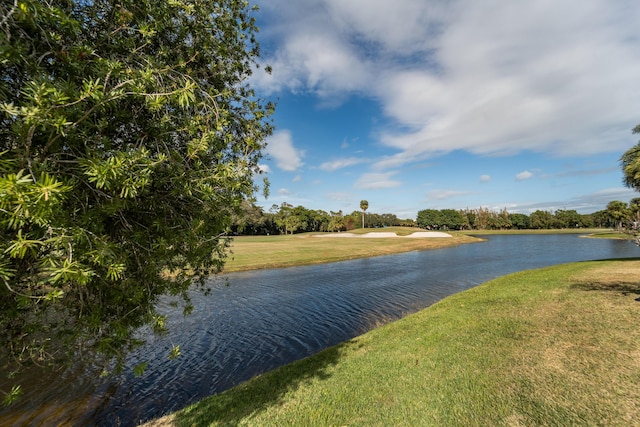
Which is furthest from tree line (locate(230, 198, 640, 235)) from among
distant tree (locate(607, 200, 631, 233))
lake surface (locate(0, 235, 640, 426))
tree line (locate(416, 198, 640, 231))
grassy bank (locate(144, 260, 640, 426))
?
grassy bank (locate(144, 260, 640, 426))

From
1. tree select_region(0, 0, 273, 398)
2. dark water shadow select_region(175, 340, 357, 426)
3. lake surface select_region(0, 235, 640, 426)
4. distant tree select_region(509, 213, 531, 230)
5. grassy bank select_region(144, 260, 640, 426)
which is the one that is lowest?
lake surface select_region(0, 235, 640, 426)

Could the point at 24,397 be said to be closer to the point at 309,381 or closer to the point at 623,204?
the point at 309,381

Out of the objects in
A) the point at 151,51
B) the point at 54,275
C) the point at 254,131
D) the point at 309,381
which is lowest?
the point at 309,381

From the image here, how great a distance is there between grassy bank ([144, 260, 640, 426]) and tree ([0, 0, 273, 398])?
4.16m

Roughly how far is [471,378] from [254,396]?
17.0 ft

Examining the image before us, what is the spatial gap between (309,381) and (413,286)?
15465 mm

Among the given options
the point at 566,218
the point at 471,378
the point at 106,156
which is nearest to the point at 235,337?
the point at 471,378

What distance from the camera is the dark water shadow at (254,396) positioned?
632 cm

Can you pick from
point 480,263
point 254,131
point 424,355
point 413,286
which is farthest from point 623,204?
point 254,131

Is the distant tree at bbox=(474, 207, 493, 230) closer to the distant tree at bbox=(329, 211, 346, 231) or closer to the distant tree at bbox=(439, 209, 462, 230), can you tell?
the distant tree at bbox=(439, 209, 462, 230)

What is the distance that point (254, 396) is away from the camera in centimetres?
713

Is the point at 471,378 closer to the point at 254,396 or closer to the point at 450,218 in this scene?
the point at 254,396

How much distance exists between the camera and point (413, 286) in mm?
21234

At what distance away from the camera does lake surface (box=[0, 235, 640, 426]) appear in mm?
7793
